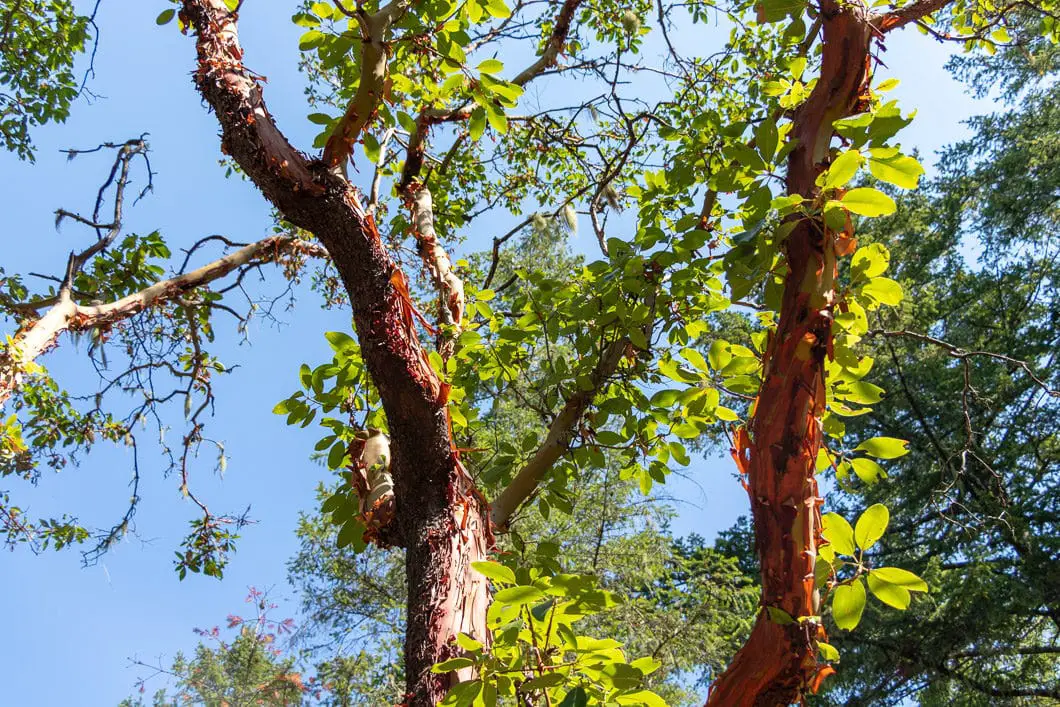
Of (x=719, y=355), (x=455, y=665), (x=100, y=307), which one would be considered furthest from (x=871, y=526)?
(x=100, y=307)

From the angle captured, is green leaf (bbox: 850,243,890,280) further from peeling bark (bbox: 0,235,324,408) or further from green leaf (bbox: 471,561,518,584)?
peeling bark (bbox: 0,235,324,408)

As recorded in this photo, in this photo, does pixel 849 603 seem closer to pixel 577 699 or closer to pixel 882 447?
pixel 882 447

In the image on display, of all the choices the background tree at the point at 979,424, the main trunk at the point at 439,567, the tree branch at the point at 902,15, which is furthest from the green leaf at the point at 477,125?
the background tree at the point at 979,424

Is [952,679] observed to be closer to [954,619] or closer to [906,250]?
[954,619]

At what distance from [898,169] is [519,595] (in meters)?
0.93

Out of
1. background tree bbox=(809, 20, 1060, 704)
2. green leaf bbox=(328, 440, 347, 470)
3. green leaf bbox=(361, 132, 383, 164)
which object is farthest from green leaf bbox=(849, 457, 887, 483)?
background tree bbox=(809, 20, 1060, 704)

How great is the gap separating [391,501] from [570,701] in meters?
0.87

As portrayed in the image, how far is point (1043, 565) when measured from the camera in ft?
25.3

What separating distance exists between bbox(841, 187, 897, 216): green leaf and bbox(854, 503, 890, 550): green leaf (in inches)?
18.1

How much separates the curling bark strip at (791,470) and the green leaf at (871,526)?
77 millimetres

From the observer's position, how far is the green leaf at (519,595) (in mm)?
1199

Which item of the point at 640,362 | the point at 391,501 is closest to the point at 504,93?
the point at 640,362

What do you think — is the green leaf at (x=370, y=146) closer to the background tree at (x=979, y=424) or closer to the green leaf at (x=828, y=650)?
the green leaf at (x=828, y=650)

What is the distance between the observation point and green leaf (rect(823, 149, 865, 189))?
122 centimetres
